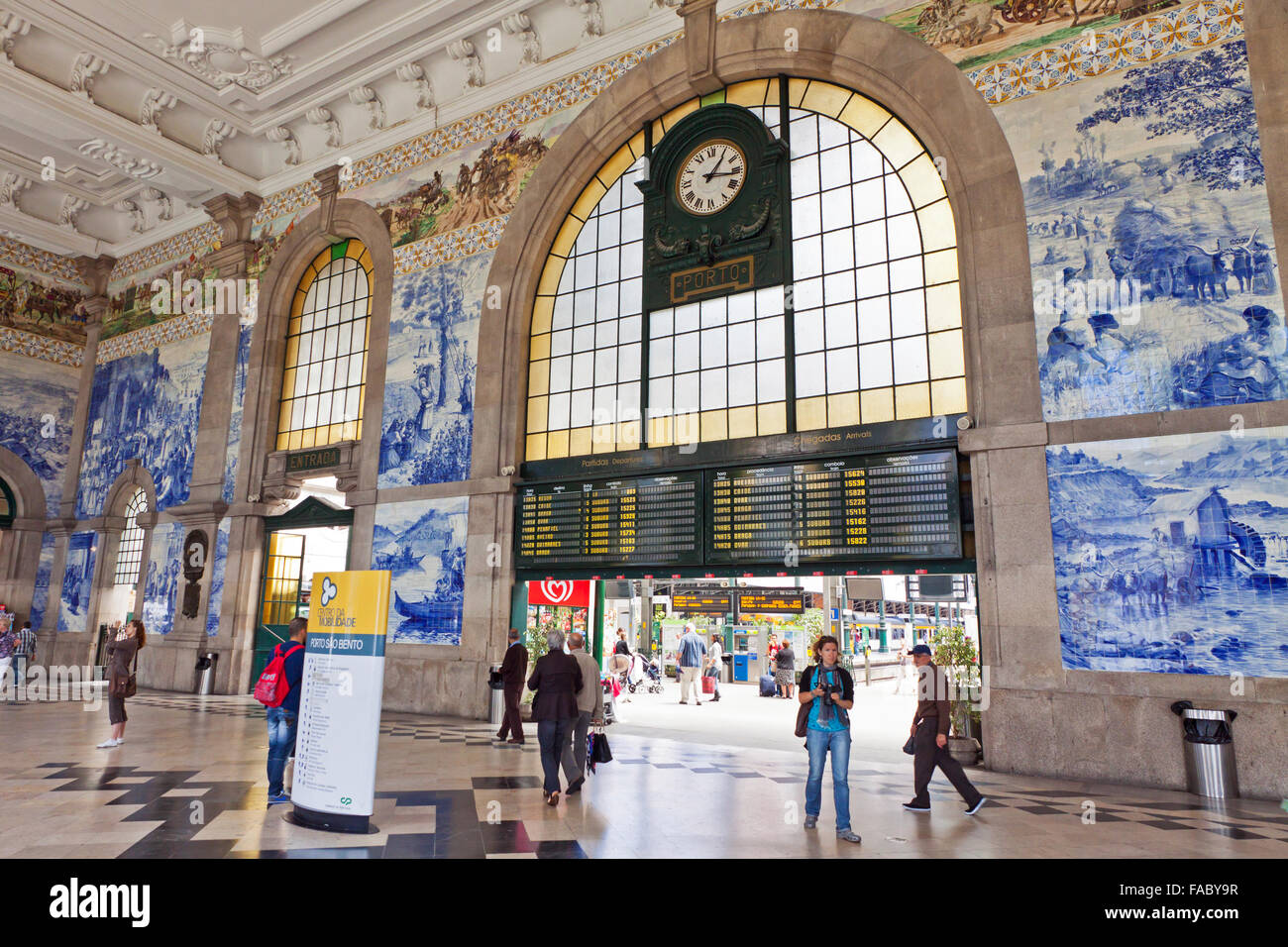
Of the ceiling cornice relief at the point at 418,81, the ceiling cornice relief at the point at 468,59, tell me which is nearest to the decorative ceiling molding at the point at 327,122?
the ceiling cornice relief at the point at 418,81

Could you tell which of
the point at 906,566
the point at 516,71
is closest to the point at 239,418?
the point at 516,71

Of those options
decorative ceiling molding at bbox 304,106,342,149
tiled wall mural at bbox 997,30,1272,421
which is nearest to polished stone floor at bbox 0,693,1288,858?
tiled wall mural at bbox 997,30,1272,421

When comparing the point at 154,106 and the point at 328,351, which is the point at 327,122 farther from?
the point at 328,351

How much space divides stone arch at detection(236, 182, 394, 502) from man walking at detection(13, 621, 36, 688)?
269 inches

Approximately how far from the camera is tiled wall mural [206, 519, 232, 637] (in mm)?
16062

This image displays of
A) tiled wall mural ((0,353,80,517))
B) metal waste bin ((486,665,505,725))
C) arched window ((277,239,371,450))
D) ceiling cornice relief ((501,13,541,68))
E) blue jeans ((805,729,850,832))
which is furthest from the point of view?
tiled wall mural ((0,353,80,517))

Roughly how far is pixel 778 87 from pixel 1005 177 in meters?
4.01

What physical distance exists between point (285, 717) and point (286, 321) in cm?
1282

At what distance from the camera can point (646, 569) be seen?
1117cm

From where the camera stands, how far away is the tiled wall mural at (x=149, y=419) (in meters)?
18.0

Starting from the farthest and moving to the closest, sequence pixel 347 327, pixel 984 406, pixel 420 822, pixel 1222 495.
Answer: pixel 347 327 → pixel 984 406 → pixel 1222 495 → pixel 420 822

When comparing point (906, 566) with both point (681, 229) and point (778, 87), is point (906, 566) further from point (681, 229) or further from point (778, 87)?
point (778, 87)

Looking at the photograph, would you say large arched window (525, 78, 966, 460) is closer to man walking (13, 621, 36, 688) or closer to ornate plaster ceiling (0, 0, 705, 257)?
ornate plaster ceiling (0, 0, 705, 257)

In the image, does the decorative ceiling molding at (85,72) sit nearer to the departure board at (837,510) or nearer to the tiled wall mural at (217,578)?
the tiled wall mural at (217,578)
